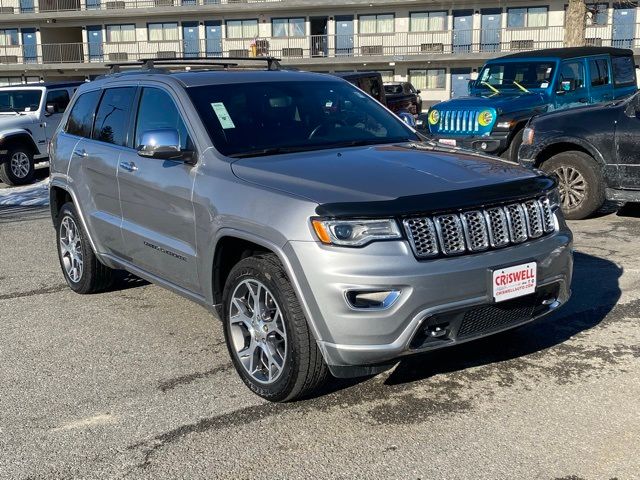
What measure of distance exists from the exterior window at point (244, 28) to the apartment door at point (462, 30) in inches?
466

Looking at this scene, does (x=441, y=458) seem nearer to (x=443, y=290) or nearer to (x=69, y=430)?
(x=443, y=290)

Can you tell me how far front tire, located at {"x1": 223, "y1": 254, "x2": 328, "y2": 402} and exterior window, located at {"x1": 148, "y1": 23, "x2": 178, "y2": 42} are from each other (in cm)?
4388

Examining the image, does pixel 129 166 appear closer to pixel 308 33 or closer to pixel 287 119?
pixel 287 119

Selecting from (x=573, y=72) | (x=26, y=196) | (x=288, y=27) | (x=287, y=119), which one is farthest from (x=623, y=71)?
(x=288, y=27)

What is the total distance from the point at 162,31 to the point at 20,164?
33.7m

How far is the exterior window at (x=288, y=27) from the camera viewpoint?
141 ft

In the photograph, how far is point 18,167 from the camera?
45.8ft

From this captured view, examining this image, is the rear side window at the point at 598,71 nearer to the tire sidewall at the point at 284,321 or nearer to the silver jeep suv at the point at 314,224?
the silver jeep suv at the point at 314,224

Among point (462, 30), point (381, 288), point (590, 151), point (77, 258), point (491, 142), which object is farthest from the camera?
point (462, 30)

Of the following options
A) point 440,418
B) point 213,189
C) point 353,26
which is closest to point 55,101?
point 213,189

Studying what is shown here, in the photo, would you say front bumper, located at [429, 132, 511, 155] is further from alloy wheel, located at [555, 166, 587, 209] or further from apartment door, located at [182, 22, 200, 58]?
apartment door, located at [182, 22, 200, 58]

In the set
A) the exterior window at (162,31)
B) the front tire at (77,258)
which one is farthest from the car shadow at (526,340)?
the exterior window at (162,31)

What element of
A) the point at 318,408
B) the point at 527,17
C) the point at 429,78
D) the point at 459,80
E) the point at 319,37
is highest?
the point at 527,17

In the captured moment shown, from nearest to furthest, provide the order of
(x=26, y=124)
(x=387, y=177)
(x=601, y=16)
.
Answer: (x=387, y=177) < (x=26, y=124) < (x=601, y=16)
